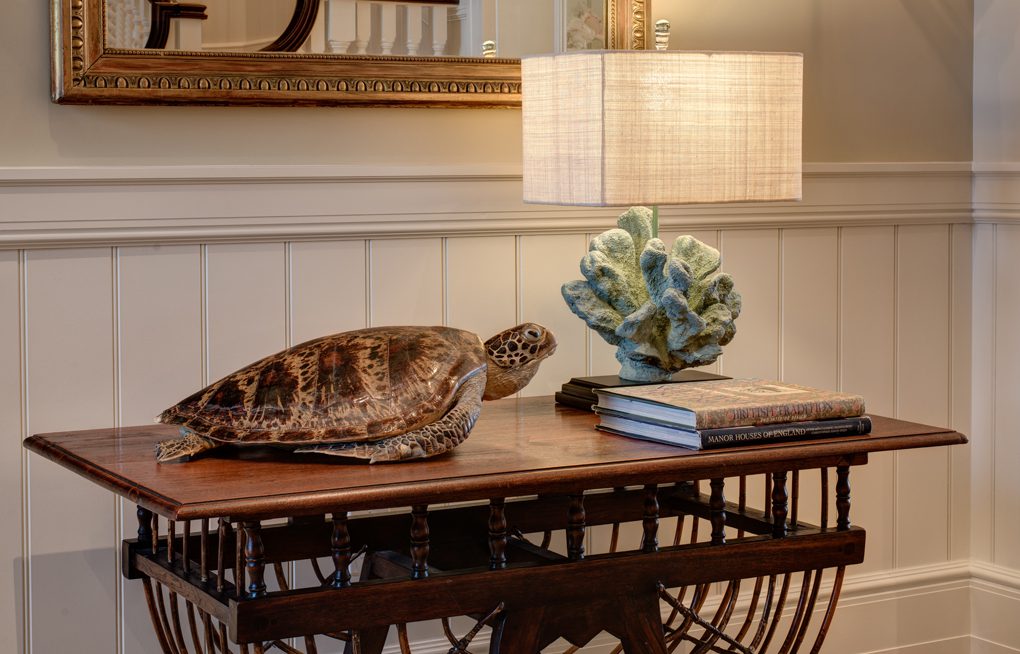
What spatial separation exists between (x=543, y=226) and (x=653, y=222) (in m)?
0.26

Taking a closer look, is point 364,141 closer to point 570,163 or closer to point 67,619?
point 570,163

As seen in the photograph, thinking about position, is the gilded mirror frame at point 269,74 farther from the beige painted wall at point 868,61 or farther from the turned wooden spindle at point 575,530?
the turned wooden spindle at point 575,530

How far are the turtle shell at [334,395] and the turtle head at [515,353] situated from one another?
155 mm

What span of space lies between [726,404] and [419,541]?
1.47 feet

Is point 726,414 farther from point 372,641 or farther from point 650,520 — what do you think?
point 372,641

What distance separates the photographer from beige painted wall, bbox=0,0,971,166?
184cm

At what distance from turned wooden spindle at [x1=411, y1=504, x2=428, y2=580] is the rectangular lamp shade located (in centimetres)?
53

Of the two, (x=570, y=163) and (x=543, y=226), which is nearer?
(x=570, y=163)

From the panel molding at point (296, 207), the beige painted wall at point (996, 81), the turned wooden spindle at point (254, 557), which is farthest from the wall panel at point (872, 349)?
the turned wooden spindle at point (254, 557)

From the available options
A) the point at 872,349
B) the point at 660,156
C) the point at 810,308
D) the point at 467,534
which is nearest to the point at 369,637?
the point at 467,534

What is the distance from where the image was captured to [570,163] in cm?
183

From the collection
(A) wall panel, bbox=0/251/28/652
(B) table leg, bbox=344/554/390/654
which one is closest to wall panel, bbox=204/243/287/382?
(A) wall panel, bbox=0/251/28/652

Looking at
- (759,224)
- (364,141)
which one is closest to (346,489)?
(364,141)

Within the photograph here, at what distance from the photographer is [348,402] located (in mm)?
1551
